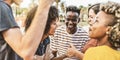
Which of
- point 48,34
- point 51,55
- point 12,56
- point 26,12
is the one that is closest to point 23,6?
point 26,12

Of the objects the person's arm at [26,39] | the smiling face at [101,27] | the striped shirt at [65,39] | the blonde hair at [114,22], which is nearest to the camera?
the person's arm at [26,39]

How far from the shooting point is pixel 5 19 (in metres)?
0.94

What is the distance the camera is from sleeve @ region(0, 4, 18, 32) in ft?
3.01

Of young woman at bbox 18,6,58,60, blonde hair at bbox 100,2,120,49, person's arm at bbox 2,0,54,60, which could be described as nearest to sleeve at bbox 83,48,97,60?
blonde hair at bbox 100,2,120,49

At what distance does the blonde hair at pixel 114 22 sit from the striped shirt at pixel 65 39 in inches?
7.9

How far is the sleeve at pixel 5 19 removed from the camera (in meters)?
0.92

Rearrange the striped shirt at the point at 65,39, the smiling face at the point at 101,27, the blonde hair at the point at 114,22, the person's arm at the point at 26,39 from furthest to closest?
1. the striped shirt at the point at 65,39
2. the smiling face at the point at 101,27
3. the blonde hair at the point at 114,22
4. the person's arm at the point at 26,39

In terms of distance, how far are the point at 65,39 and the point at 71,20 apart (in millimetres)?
134

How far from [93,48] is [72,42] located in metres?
0.16

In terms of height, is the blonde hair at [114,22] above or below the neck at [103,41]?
above

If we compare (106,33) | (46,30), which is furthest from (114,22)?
(46,30)

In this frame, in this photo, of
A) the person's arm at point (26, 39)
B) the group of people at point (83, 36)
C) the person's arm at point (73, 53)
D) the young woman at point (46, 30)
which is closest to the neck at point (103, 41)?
the group of people at point (83, 36)

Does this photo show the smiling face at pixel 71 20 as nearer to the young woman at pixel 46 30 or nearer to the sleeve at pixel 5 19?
the young woman at pixel 46 30

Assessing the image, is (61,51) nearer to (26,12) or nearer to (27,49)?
(26,12)
